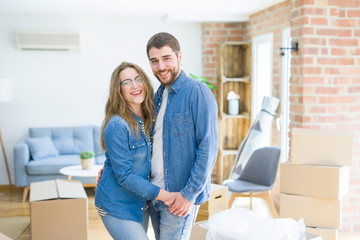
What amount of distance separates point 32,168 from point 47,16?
210 centimetres

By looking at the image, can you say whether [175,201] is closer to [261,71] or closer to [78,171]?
[78,171]

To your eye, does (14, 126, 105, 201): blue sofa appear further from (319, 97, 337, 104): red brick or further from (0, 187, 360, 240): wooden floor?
(319, 97, 337, 104): red brick

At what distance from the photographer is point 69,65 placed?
623cm

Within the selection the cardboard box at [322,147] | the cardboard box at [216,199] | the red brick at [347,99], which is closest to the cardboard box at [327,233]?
the cardboard box at [322,147]

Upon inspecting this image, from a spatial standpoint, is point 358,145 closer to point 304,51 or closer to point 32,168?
point 304,51

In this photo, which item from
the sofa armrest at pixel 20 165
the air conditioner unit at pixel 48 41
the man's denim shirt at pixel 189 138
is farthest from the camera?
the air conditioner unit at pixel 48 41

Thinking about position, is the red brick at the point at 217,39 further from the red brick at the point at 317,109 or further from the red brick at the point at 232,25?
the red brick at the point at 317,109

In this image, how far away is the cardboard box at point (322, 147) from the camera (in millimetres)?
3309

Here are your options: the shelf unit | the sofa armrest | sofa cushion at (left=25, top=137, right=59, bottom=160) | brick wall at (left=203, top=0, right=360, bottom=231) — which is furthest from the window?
the sofa armrest

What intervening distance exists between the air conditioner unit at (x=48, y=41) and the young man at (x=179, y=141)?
14.5 ft

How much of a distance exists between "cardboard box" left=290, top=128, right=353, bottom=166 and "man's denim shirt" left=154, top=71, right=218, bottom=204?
5.31 feet

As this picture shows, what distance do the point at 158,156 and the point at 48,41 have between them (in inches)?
179

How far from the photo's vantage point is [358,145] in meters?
4.03

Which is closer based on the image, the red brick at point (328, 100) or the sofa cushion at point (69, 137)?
the red brick at point (328, 100)
